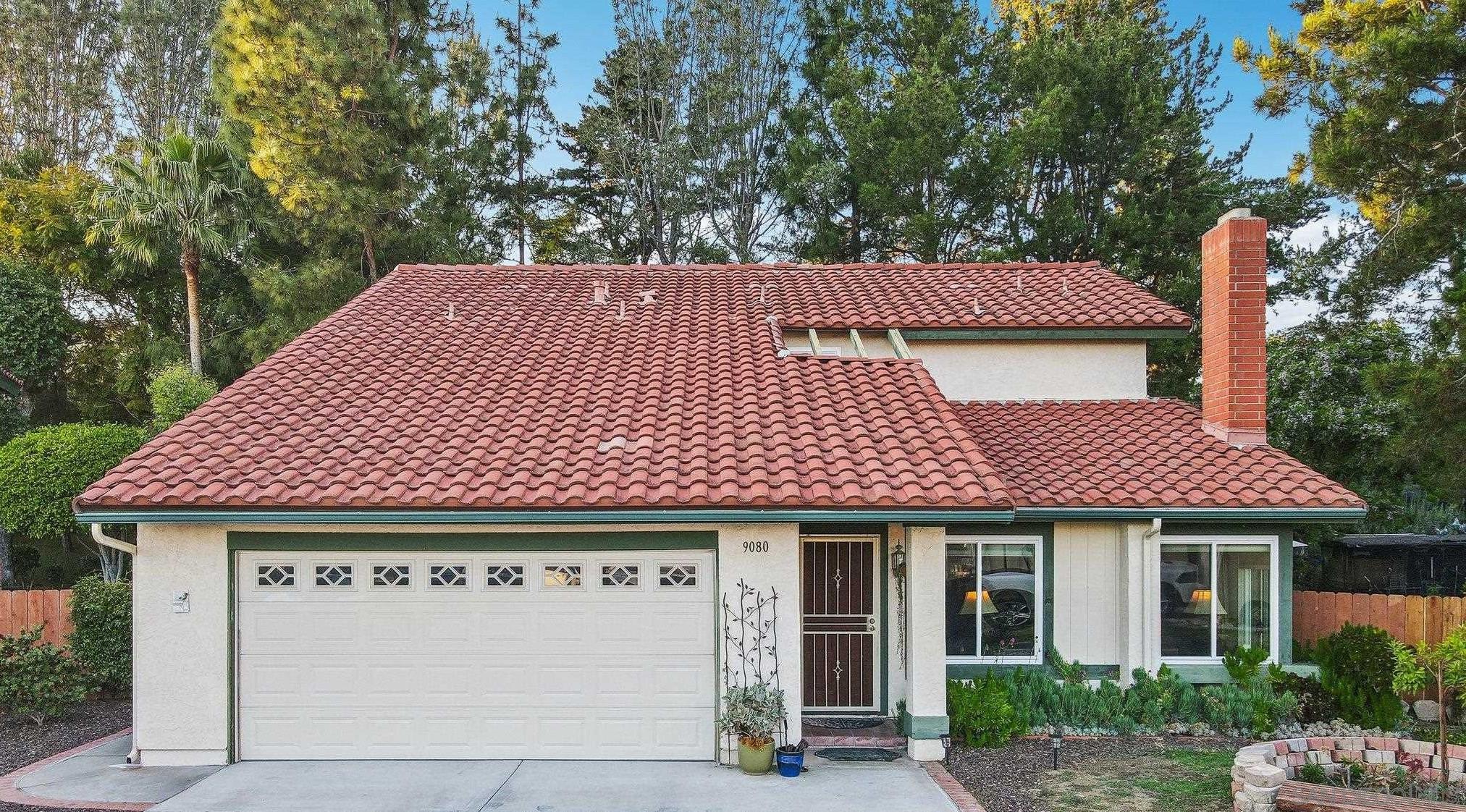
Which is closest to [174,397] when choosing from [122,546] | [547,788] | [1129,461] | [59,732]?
[59,732]

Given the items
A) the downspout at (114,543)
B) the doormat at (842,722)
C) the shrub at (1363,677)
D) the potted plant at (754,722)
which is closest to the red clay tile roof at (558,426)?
the downspout at (114,543)

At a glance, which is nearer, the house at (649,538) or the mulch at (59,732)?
the house at (649,538)

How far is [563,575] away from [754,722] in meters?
2.28

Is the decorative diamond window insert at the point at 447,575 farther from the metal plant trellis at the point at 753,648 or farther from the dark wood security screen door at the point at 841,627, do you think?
the dark wood security screen door at the point at 841,627

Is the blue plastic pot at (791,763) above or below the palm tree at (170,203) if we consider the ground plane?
below

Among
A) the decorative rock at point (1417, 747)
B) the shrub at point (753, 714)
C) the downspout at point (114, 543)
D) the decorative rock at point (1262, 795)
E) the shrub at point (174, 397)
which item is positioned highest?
the shrub at point (174, 397)

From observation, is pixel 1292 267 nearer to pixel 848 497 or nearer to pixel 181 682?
pixel 848 497

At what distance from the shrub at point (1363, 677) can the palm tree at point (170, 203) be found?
63.5ft

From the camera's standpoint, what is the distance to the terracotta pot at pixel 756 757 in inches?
311

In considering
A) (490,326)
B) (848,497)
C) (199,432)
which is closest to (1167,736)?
(848,497)

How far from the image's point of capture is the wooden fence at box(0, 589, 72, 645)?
37.0ft

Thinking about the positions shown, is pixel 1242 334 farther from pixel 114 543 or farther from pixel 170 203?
pixel 170 203

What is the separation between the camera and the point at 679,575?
845 centimetres

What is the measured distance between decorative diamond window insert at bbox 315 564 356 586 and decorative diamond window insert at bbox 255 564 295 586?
0.24m
